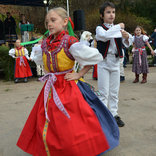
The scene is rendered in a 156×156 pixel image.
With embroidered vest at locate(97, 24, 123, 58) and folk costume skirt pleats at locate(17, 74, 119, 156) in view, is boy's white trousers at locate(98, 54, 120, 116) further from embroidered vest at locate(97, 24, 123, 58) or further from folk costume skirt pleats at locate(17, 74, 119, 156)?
folk costume skirt pleats at locate(17, 74, 119, 156)

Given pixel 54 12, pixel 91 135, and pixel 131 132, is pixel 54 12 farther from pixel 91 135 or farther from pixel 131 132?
pixel 131 132

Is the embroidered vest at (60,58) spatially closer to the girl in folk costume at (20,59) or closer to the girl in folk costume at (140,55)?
the girl in folk costume at (140,55)

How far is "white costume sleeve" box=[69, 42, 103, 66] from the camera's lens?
2.20 meters

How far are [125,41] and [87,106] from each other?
52.1 inches

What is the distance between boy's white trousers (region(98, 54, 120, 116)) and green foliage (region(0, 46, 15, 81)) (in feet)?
19.7

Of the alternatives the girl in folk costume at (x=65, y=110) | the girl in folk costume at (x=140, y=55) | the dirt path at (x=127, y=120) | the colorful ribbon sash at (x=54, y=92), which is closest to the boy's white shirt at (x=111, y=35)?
the girl in folk costume at (x=65, y=110)

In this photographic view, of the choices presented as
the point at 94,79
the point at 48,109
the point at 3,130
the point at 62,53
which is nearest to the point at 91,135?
the point at 48,109

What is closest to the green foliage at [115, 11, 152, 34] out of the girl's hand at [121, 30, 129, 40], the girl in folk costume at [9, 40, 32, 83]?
the girl in folk costume at [9, 40, 32, 83]

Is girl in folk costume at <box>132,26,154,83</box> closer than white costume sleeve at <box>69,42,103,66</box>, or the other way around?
white costume sleeve at <box>69,42,103,66</box>

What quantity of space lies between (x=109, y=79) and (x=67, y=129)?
4.42 feet

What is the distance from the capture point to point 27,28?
502 inches

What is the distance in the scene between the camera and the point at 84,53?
7.23 ft

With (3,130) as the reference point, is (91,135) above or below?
above

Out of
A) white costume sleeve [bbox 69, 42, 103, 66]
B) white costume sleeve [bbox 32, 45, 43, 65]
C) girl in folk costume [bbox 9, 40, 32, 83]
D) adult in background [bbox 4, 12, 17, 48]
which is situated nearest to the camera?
white costume sleeve [bbox 69, 42, 103, 66]
